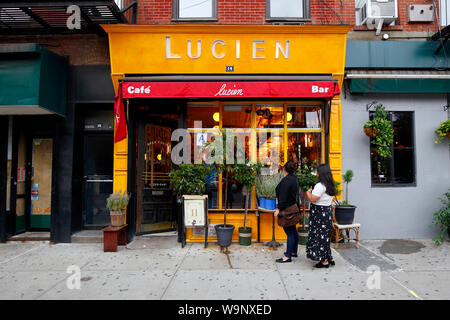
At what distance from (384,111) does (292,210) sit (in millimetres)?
3747

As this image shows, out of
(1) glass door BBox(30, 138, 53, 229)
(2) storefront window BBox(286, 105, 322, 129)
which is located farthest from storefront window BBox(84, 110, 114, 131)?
(2) storefront window BBox(286, 105, 322, 129)

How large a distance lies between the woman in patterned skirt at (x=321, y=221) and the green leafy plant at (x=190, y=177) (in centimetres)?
242

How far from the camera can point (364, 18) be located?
7387mm

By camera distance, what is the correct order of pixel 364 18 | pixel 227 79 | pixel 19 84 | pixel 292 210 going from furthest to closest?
pixel 364 18
pixel 227 79
pixel 19 84
pixel 292 210

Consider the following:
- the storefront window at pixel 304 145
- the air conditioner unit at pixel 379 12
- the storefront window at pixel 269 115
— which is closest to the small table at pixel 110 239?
the storefront window at pixel 269 115

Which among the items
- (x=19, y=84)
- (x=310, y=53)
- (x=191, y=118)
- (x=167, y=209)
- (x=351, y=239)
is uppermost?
(x=310, y=53)

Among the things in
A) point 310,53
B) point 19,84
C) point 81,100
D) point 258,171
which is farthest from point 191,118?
point 19,84

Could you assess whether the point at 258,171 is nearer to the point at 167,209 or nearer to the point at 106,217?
the point at 167,209

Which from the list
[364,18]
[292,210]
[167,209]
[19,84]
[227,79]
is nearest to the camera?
[292,210]

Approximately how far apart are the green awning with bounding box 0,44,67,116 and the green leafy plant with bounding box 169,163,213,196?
333 centimetres

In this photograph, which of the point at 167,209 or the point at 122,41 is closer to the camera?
the point at 122,41

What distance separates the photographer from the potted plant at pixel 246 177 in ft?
20.8

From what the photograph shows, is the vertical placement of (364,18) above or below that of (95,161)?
above

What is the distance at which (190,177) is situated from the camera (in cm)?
641
